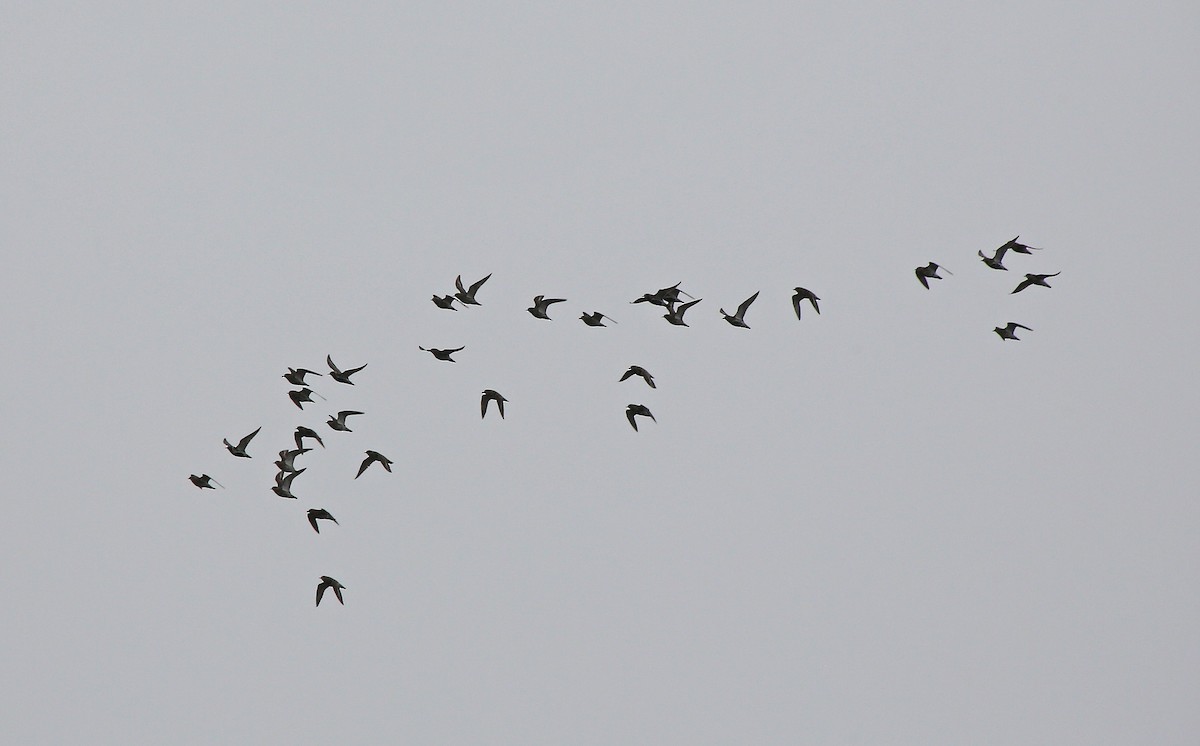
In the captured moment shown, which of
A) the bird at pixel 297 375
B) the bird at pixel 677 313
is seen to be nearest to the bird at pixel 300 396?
the bird at pixel 297 375

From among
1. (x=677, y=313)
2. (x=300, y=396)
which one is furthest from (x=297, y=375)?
(x=677, y=313)

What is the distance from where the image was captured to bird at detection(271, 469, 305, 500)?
37.5 metres

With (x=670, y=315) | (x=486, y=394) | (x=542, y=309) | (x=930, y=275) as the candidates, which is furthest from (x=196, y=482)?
(x=930, y=275)

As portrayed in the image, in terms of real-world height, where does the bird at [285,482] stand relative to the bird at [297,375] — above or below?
below

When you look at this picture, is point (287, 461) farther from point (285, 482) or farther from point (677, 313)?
point (677, 313)

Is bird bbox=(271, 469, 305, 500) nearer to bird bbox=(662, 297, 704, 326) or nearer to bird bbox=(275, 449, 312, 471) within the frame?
bird bbox=(275, 449, 312, 471)

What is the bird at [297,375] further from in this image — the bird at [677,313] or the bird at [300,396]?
the bird at [677,313]

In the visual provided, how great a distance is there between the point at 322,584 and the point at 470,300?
9.18 meters

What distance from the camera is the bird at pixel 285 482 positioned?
37.5 meters

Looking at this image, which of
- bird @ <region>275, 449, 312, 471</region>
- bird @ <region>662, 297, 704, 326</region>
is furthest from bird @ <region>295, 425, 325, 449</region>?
bird @ <region>662, 297, 704, 326</region>

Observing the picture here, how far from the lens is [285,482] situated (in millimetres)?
38188

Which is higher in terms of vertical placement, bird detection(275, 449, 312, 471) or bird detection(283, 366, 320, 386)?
bird detection(283, 366, 320, 386)

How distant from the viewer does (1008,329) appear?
1512 inches

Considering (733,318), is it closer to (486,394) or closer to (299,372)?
(486,394)
